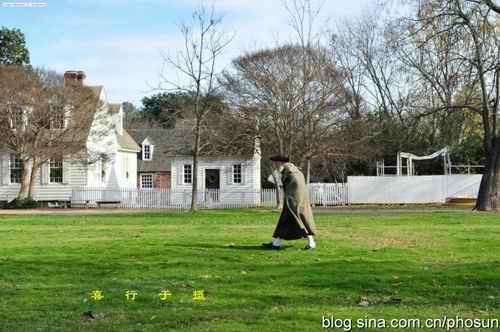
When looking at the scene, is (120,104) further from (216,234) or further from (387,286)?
(387,286)

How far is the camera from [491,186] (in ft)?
108

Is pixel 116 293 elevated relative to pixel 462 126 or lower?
lower

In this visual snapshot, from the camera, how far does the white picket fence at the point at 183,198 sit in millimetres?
44062

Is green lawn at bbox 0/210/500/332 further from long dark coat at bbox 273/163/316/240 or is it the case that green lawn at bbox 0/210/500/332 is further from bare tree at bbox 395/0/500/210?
bare tree at bbox 395/0/500/210

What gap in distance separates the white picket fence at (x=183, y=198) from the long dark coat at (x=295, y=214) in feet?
95.4

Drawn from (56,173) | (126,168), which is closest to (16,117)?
(56,173)

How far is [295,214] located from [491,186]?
832 inches

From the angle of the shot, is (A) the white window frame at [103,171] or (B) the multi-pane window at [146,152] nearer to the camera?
(A) the white window frame at [103,171]

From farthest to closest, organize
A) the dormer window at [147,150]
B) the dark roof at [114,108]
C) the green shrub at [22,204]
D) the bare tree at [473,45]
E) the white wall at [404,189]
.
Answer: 1. the dormer window at [147,150]
2. the dark roof at [114,108]
3. the white wall at [404,189]
4. the green shrub at [22,204]
5. the bare tree at [473,45]

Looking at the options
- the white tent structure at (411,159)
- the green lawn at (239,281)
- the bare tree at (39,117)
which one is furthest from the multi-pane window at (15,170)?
the green lawn at (239,281)

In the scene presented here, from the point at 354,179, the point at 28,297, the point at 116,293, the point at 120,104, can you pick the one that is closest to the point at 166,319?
the point at 116,293

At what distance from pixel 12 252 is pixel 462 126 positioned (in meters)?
43.3

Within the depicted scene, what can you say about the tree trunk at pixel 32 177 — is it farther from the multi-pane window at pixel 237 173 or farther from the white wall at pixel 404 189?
the white wall at pixel 404 189

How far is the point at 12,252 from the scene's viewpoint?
1366cm
